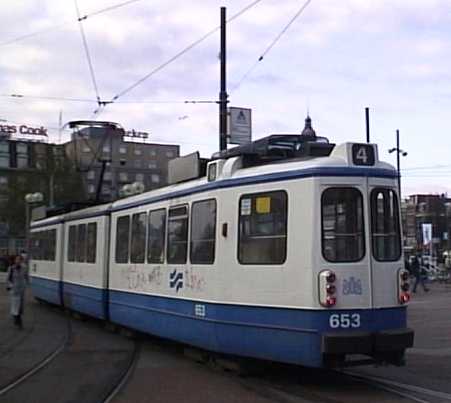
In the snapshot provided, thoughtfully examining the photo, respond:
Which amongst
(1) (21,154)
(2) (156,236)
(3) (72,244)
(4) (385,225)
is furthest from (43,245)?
(1) (21,154)

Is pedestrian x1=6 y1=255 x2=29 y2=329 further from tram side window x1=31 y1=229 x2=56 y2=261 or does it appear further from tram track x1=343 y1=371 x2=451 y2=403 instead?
tram track x1=343 y1=371 x2=451 y2=403

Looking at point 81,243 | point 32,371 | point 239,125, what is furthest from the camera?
point 239,125

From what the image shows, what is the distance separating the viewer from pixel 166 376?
11531 mm

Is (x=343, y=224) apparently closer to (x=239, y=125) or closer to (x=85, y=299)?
(x=85, y=299)

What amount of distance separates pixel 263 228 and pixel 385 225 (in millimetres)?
1542

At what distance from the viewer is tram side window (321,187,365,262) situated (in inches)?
397

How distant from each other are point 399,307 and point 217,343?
8.20 ft

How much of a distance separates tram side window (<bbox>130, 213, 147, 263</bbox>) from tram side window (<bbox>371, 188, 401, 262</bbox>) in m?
5.08

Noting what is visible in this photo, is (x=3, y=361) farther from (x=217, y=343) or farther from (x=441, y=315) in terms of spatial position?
(x=441, y=315)

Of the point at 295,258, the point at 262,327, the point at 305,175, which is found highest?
the point at 305,175

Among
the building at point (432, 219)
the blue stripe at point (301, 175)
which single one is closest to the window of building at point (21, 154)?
the building at point (432, 219)

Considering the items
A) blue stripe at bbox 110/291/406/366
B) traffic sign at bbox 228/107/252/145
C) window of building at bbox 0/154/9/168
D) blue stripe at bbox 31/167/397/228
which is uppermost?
window of building at bbox 0/154/9/168

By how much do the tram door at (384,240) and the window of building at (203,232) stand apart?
2.29 meters

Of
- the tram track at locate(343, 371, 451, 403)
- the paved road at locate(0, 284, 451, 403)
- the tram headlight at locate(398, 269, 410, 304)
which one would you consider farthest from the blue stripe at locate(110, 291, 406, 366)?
the tram track at locate(343, 371, 451, 403)
